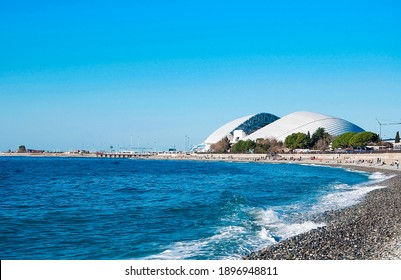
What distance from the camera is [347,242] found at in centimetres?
1059

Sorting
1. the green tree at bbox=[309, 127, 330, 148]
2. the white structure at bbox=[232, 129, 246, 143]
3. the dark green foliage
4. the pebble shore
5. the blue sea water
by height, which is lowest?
the blue sea water

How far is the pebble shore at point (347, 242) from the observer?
940 cm

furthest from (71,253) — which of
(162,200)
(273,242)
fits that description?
(162,200)

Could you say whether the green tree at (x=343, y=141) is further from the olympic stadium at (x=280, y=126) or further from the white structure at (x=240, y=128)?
the white structure at (x=240, y=128)

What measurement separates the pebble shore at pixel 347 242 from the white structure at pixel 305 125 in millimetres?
113710

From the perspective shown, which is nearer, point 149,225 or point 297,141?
point 149,225

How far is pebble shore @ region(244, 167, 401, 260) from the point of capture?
30.8 feet

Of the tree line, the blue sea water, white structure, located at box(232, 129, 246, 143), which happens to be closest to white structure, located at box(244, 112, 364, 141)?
the tree line

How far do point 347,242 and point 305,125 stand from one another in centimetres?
12022

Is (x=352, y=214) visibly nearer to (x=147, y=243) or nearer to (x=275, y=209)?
(x=275, y=209)

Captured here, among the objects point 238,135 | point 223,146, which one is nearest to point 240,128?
point 238,135

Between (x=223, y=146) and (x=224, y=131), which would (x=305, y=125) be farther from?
(x=224, y=131)

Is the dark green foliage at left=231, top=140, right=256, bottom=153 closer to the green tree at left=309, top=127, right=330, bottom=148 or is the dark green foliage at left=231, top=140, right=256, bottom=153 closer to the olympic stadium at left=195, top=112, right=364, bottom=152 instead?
the olympic stadium at left=195, top=112, right=364, bottom=152

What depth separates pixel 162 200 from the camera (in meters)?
23.2
